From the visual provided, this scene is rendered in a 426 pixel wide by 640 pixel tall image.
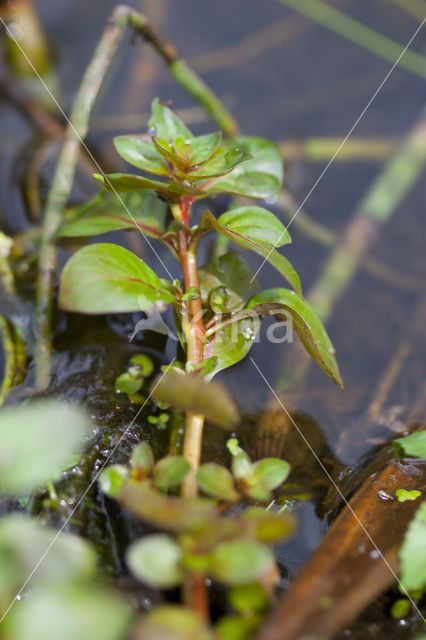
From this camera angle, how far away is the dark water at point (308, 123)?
62.5 inches

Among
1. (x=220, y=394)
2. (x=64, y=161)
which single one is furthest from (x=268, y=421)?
(x=64, y=161)

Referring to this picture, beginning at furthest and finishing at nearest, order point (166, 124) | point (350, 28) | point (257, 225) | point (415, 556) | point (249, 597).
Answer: point (350, 28)
point (166, 124)
point (257, 225)
point (415, 556)
point (249, 597)

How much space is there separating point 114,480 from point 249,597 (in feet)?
0.87

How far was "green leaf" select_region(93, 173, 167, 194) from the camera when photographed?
3.36ft

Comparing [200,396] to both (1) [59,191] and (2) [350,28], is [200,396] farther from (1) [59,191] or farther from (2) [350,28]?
(2) [350,28]

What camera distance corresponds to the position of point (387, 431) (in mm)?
1413

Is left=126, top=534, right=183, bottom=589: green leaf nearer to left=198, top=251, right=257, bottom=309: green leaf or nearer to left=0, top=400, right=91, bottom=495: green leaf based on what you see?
left=0, top=400, right=91, bottom=495: green leaf

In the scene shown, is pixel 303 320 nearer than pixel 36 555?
No

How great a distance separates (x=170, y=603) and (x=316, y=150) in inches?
73.0

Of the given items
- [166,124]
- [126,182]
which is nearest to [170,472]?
[126,182]

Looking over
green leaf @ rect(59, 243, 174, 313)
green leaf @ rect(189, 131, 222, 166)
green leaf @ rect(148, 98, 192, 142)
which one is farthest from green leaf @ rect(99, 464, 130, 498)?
green leaf @ rect(148, 98, 192, 142)

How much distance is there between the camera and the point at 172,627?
0.61m

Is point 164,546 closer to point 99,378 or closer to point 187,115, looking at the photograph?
point 99,378

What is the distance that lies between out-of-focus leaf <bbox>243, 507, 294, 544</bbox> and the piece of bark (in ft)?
0.38
